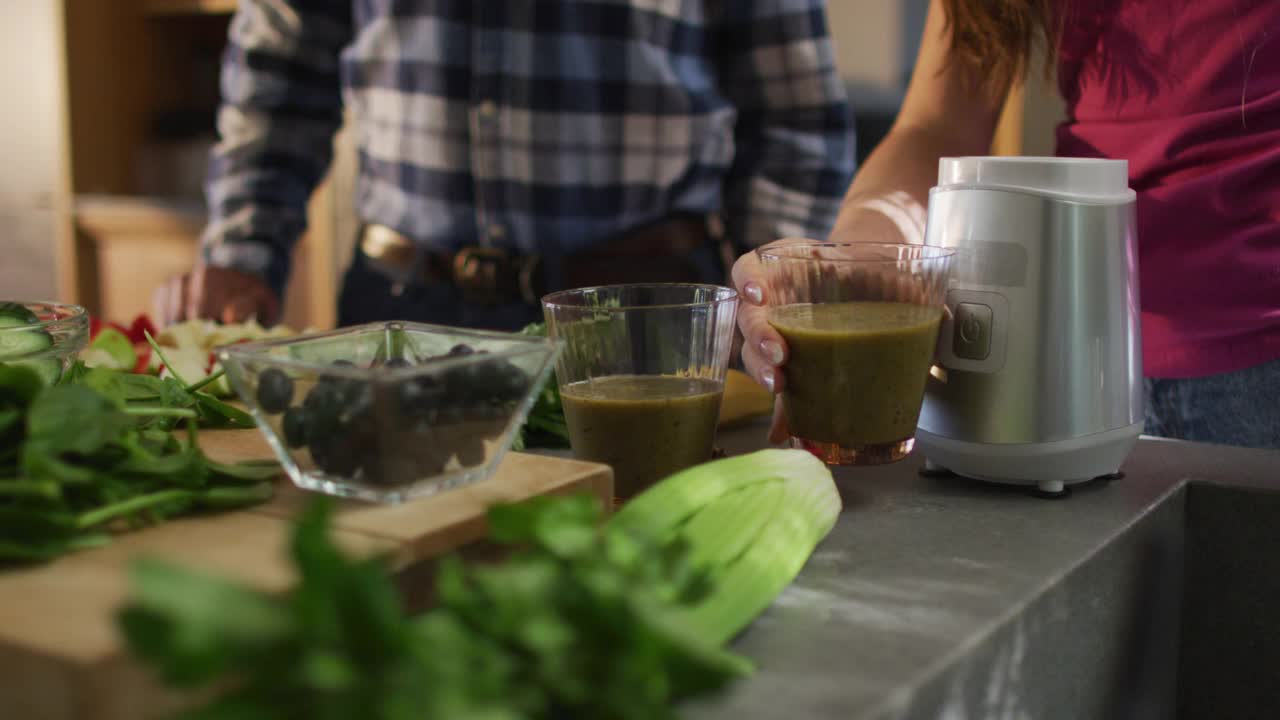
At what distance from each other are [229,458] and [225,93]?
1640 mm

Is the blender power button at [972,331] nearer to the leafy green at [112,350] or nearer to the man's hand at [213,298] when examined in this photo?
the leafy green at [112,350]

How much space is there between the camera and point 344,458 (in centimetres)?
70

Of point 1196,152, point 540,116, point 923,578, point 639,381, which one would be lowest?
point 923,578

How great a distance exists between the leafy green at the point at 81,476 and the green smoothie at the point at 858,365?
390 millimetres

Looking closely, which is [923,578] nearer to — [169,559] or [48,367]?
[169,559]

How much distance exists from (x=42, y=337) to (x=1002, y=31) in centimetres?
85

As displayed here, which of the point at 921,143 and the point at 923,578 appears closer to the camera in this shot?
the point at 923,578

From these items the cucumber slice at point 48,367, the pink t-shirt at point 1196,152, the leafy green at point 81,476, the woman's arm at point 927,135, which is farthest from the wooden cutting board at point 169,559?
the pink t-shirt at point 1196,152

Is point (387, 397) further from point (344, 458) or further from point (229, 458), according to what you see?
point (229, 458)

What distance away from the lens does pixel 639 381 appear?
860 mm

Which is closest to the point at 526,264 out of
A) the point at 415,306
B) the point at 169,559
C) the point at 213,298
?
the point at 415,306

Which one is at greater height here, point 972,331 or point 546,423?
point 972,331

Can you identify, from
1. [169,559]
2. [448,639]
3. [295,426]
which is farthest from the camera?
[295,426]

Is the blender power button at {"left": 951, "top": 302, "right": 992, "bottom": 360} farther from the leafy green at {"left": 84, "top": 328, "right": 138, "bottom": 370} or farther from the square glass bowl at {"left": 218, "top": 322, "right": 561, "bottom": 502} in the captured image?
the leafy green at {"left": 84, "top": 328, "right": 138, "bottom": 370}
